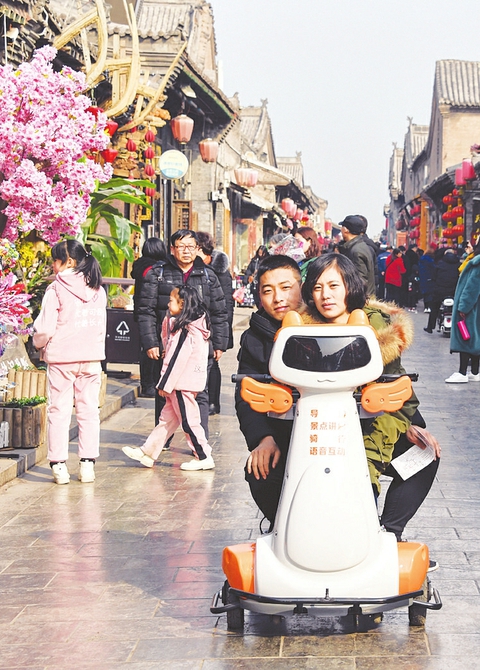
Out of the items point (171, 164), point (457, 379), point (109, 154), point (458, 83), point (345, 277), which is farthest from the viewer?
point (458, 83)

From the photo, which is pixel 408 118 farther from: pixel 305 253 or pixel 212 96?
pixel 305 253

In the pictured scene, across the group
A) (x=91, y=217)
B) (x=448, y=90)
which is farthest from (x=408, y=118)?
(x=91, y=217)

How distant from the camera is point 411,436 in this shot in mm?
4430

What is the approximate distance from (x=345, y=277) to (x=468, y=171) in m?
22.0

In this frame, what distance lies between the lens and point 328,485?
3.88m

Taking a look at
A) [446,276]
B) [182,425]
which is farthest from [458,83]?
[182,425]

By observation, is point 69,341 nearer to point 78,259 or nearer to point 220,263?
point 78,259

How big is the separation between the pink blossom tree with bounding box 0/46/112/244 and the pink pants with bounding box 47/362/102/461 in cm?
137

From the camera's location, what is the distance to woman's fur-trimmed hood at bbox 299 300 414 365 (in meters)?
4.17

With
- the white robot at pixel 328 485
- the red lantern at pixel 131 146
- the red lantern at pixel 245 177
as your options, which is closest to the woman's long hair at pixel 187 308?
the white robot at pixel 328 485

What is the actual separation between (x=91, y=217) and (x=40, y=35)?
207 cm

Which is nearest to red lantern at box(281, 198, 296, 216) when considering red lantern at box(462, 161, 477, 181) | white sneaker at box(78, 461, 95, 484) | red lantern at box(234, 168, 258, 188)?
red lantern at box(234, 168, 258, 188)

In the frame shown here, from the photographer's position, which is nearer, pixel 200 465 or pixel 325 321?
pixel 325 321

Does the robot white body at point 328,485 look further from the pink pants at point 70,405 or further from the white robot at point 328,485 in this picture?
the pink pants at point 70,405
